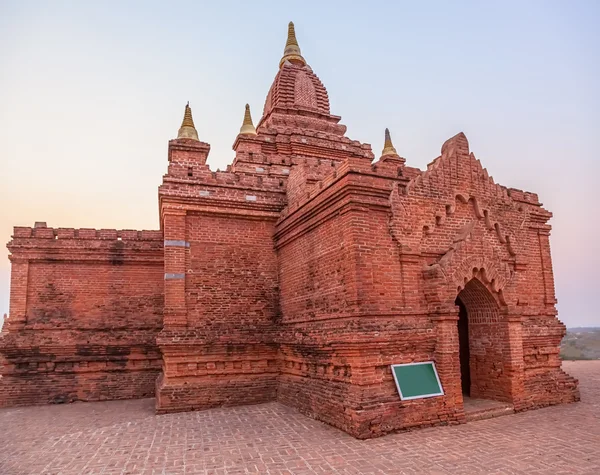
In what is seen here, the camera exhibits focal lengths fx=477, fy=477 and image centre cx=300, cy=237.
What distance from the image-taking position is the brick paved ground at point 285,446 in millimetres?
7176

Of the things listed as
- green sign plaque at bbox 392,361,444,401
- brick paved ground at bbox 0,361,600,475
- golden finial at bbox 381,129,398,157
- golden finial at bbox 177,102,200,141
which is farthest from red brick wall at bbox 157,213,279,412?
golden finial at bbox 381,129,398,157

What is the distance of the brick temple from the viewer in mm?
9695

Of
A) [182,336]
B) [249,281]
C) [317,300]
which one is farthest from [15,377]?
A: [317,300]

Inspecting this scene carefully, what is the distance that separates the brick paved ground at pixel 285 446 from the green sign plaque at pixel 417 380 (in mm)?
694

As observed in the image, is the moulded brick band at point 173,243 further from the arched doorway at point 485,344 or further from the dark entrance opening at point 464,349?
the dark entrance opening at point 464,349

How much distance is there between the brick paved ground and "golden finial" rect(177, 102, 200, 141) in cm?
828

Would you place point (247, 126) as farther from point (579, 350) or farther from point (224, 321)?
point (579, 350)

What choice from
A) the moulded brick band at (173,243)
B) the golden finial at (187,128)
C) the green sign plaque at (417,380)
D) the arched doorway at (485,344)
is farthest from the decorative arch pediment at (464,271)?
the golden finial at (187,128)

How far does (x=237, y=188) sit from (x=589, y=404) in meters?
10.4

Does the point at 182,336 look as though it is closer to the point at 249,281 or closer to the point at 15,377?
the point at 249,281

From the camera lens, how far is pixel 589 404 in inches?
441

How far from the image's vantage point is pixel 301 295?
474 inches

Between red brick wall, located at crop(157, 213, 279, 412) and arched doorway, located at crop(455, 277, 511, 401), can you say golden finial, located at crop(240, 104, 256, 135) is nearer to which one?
red brick wall, located at crop(157, 213, 279, 412)

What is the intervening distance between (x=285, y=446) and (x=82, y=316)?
9.66 m
